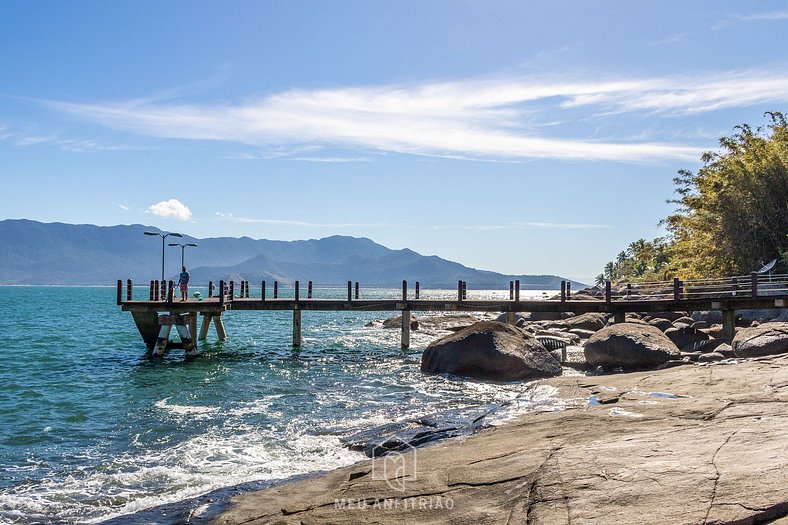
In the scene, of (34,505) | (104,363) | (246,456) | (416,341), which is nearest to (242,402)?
(246,456)

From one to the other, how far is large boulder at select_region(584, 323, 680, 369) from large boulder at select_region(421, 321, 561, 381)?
1478mm

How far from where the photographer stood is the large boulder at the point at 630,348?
20.6 meters

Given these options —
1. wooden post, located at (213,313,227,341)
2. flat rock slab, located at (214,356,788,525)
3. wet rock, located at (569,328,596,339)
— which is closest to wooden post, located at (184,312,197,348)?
wooden post, located at (213,313,227,341)

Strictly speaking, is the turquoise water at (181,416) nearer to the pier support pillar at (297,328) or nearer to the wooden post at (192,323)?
the wooden post at (192,323)

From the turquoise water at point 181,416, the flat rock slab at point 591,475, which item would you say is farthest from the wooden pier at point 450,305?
the flat rock slab at point 591,475

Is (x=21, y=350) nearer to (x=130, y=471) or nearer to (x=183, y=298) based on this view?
(x=183, y=298)

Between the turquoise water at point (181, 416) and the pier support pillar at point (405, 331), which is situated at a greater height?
the pier support pillar at point (405, 331)

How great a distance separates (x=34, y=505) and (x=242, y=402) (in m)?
8.78

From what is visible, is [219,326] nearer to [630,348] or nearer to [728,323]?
[630,348]

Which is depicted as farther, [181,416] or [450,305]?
[450,305]

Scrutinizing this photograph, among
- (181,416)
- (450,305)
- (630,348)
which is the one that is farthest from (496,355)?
(450,305)

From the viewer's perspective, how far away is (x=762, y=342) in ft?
60.4

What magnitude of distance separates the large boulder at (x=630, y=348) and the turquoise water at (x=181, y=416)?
3.88 m

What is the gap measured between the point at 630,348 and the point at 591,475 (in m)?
15.5
